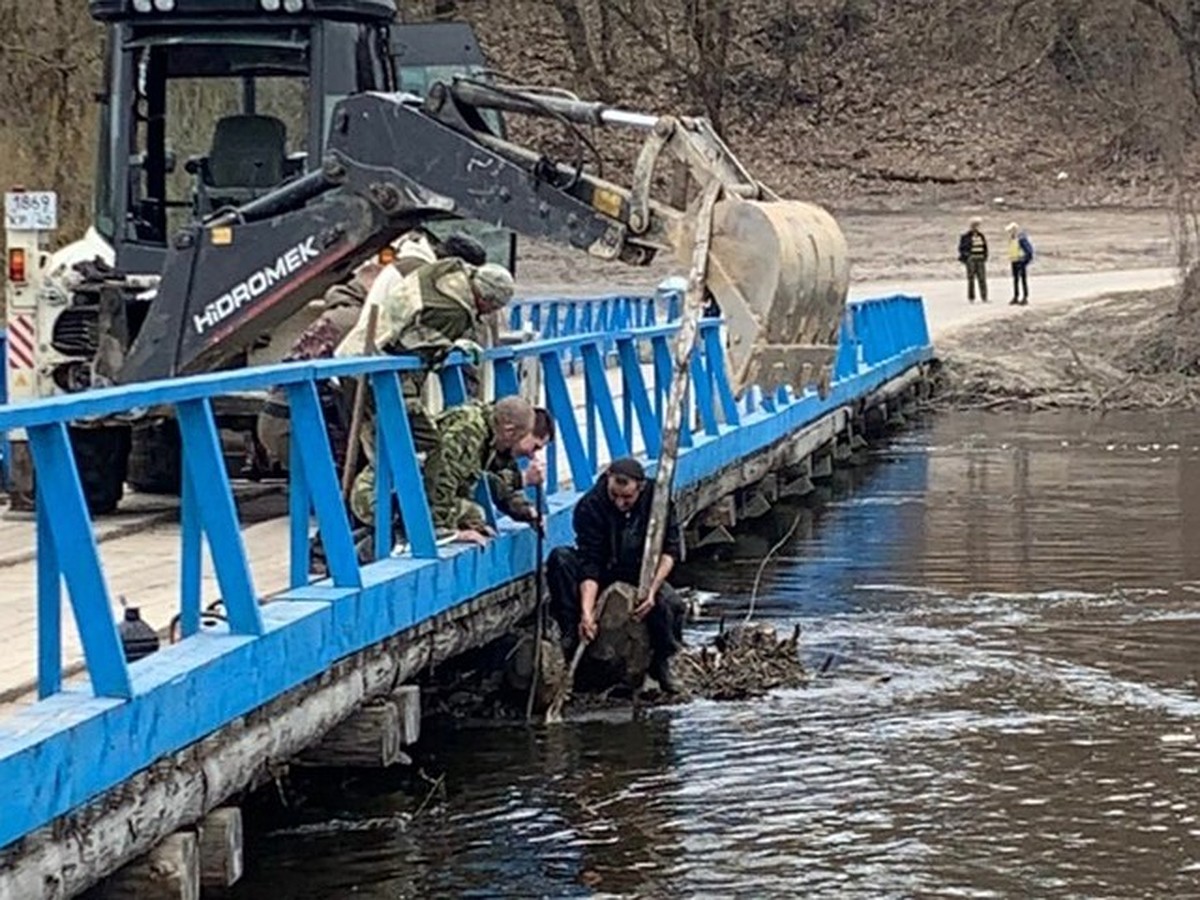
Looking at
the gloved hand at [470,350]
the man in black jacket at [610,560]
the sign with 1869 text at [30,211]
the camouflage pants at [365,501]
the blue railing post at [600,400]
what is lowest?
the man in black jacket at [610,560]

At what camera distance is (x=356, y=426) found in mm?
11086

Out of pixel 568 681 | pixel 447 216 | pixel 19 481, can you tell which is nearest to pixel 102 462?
pixel 19 481

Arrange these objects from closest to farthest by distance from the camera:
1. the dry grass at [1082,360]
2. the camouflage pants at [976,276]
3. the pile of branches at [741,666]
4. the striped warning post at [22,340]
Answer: the pile of branches at [741,666] < the striped warning post at [22,340] < the dry grass at [1082,360] < the camouflage pants at [976,276]

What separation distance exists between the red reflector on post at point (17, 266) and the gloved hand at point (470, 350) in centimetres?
334

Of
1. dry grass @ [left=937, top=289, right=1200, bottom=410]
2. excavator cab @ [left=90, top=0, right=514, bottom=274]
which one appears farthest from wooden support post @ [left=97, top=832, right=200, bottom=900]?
dry grass @ [left=937, top=289, right=1200, bottom=410]

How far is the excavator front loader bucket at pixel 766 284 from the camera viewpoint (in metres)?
11.9

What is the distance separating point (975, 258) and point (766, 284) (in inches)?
1099

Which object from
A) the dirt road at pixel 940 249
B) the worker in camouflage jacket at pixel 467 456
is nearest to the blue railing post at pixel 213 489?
the worker in camouflage jacket at pixel 467 456

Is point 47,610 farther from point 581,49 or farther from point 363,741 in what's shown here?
point 581,49

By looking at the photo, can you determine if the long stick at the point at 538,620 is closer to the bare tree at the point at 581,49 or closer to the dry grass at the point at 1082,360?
the dry grass at the point at 1082,360

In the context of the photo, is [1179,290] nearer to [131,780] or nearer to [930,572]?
[930,572]

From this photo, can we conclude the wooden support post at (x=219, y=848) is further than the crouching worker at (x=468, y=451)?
No

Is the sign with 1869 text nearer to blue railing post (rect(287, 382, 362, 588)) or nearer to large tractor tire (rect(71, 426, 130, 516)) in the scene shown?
large tractor tire (rect(71, 426, 130, 516))

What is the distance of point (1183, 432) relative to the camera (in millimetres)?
27859
